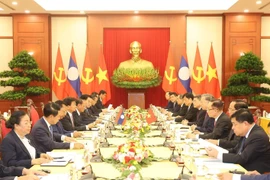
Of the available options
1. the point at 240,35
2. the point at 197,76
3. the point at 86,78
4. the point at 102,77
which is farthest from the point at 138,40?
the point at 240,35

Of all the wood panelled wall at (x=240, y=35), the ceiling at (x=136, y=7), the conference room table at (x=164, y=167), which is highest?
the ceiling at (x=136, y=7)

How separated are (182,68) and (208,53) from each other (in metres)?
1.08

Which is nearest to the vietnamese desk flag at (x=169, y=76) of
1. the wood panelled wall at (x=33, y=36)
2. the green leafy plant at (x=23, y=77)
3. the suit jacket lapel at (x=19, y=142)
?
the green leafy plant at (x=23, y=77)

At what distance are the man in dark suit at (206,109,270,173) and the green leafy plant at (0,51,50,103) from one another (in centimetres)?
796

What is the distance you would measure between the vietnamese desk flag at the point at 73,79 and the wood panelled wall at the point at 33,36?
760 millimetres

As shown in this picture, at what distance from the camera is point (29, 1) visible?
10.2 meters

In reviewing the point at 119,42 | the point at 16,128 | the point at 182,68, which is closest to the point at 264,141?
the point at 16,128

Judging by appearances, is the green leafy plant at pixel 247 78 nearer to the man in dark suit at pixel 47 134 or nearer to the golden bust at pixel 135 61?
the golden bust at pixel 135 61

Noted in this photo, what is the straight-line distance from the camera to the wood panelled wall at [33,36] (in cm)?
1203

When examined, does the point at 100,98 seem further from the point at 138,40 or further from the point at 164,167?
the point at 164,167

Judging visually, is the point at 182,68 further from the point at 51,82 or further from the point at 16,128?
the point at 16,128

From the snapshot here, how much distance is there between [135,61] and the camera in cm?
1211

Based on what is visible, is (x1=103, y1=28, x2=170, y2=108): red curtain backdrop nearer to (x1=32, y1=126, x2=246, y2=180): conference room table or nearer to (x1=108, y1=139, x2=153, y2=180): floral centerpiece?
(x1=32, y1=126, x2=246, y2=180): conference room table

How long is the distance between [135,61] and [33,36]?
2.96 m
